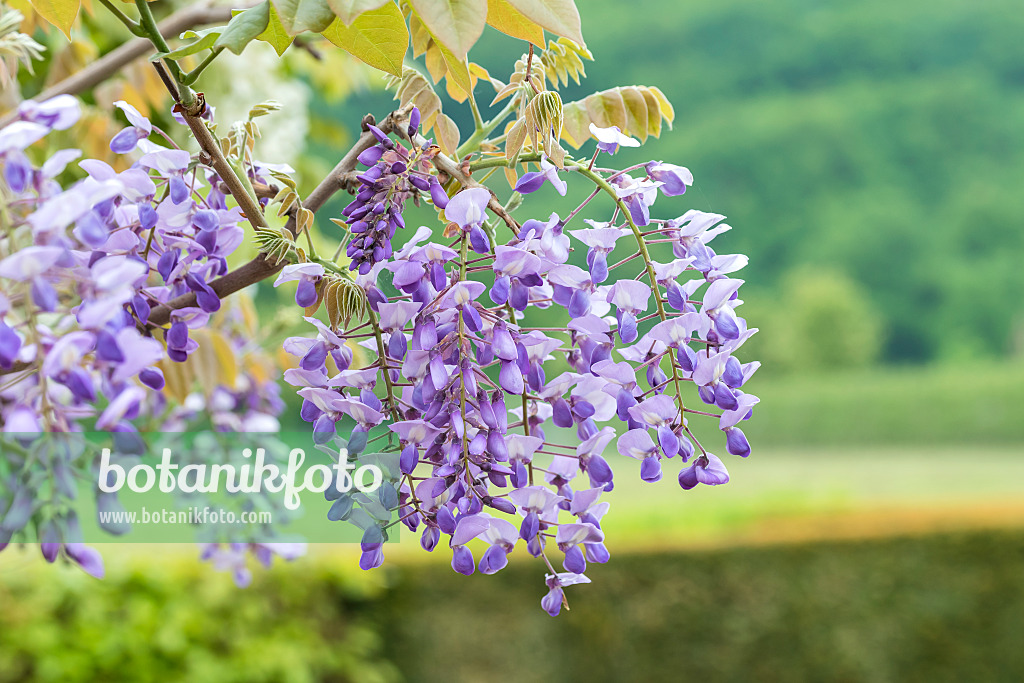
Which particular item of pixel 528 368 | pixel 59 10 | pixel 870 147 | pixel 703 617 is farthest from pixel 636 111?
pixel 870 147

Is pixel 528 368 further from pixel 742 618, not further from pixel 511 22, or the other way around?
pixel 742 618

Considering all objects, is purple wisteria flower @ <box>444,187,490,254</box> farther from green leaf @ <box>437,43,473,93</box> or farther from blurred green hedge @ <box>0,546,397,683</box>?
blurred green hedge @ <box>0,546,397,683</box>

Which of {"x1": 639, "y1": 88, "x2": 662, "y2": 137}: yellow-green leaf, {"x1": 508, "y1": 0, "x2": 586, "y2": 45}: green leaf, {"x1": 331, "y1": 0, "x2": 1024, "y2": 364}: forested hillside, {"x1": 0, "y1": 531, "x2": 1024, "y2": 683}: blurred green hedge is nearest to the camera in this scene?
{"x1": 508, "y1": 0, "x2": 586, "y2": 45}: green leaf

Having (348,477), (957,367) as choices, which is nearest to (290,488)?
(348,477)

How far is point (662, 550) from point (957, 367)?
10.6 m

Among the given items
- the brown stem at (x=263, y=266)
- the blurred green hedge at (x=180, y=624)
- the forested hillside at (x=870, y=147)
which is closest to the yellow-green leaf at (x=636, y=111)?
the brown stem at (x=263, y=266)

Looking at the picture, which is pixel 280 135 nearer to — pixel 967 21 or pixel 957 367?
pixel 957 367

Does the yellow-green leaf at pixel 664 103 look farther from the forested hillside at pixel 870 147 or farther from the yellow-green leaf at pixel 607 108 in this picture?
the forested hillside at pixel 870 147

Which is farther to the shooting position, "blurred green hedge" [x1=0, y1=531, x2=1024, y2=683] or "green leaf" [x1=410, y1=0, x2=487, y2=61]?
"blurred green hedge" [x1=0, y1=531, x2=1024, y2=683]

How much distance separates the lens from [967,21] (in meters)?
14.1

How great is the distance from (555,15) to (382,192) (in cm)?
14

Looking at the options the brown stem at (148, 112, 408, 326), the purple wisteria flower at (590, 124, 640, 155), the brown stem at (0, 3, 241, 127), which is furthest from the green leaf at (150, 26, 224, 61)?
the brown stem at (0, 3, 241, 127)

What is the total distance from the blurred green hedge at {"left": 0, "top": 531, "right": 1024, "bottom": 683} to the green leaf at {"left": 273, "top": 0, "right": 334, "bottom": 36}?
8.31 feet

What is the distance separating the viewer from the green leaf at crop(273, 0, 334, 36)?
17.2 inches
